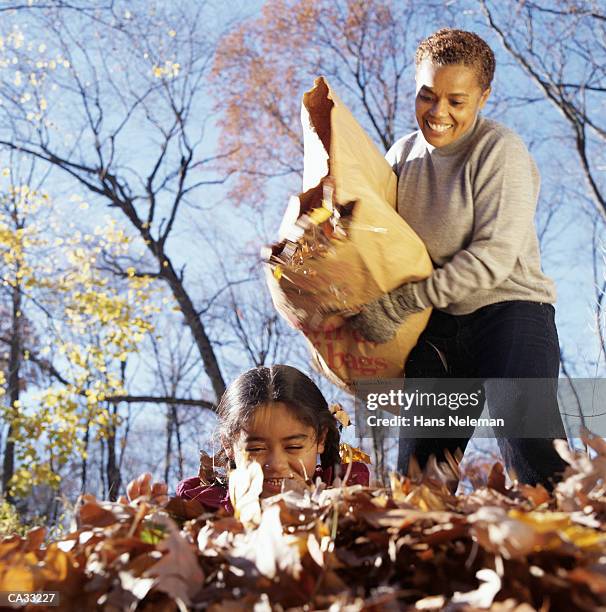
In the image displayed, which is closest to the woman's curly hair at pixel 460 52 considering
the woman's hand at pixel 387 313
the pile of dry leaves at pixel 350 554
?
the woman's hand at pixel 387 313

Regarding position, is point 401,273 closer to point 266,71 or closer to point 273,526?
point 273,526

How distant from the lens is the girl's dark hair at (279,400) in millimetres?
1958

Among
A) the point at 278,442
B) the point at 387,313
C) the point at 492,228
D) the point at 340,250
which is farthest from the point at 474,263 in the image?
the point at 278,442

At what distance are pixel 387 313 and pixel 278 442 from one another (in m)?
0.45

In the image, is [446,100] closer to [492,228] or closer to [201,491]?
[492,228]

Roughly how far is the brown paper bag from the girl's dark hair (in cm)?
11

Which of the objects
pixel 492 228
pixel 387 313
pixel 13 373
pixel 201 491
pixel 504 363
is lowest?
pixel 201 491

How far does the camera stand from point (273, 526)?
77 cm

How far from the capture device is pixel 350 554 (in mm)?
740

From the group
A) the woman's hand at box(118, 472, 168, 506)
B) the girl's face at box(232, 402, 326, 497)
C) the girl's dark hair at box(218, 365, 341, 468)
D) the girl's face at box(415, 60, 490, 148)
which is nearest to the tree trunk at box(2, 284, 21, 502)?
the girl's dark hair at box(218, 365, 341, 468)

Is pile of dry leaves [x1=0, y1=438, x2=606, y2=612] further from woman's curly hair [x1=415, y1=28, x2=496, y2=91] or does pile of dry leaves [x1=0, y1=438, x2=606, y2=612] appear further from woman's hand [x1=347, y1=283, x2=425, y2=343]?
woman's curly hair [x1=415, y1=28, x2=496, y2=91]

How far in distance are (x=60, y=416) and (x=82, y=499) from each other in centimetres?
861

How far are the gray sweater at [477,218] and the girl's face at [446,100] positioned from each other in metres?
0.07

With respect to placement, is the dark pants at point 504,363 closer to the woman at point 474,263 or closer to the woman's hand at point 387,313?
the woman at point 474,263
